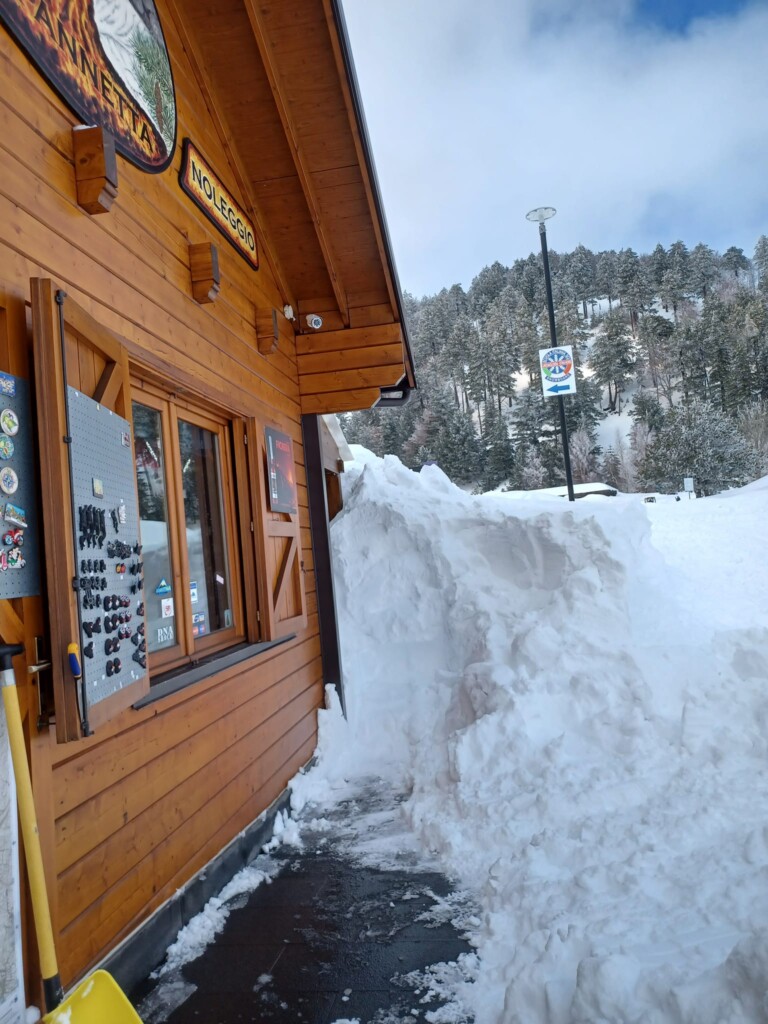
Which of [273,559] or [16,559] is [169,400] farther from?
[16,559]

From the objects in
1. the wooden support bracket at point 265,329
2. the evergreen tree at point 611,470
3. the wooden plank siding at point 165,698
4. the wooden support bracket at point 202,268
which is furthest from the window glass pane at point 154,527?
the evergreen tree at point 611,470

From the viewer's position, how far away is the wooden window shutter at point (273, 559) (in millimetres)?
4547

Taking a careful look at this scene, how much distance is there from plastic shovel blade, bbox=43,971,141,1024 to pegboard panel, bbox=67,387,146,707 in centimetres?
78

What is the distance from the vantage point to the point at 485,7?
1995 centimetres

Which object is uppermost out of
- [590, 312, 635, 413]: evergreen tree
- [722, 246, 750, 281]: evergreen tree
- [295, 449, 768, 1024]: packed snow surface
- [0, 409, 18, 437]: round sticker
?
[722, 246, 750, 281]: evergreen tree

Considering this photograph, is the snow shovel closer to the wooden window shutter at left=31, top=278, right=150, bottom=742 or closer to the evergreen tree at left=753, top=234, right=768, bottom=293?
the wooden window shutter at left=31, top=278, right=150, bottom=742

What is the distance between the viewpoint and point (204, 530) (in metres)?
4.21

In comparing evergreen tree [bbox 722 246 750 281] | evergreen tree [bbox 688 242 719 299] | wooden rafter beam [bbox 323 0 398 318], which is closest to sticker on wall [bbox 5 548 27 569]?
wooden rafter beam [bbox 323 0 398 318]

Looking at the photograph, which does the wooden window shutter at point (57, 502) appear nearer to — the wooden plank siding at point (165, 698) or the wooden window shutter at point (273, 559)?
the wooden plank siding at point (165, 698)

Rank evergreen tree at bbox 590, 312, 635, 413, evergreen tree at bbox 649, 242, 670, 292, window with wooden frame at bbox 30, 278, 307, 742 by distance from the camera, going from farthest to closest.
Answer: evergreen tree at bbox 649, 242, 670, 292 < evergreen tree at bbox 590, 312, 635, 413 < window with wooden frame at bbox 30, 278, 307, 742

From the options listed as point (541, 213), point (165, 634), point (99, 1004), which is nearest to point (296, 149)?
point (165, 634)

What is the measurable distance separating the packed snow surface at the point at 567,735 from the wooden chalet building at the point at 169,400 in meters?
0.89

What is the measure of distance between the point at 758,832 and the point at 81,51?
4435 mm

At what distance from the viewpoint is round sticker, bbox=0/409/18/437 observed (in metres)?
2.06
